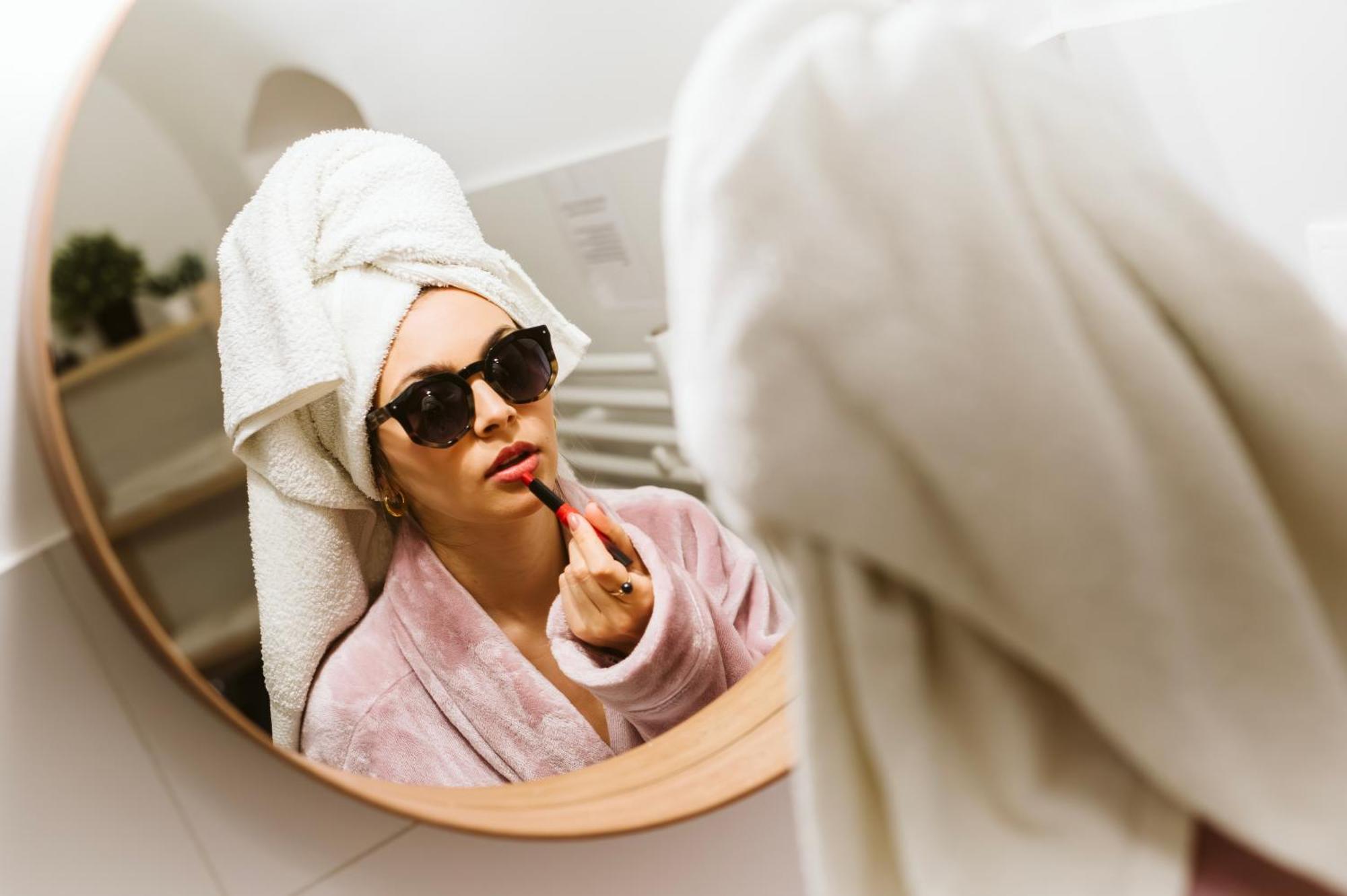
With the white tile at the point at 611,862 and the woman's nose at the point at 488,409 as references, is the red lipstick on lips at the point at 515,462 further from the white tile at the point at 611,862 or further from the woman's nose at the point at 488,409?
the white tile at the point at 611,862

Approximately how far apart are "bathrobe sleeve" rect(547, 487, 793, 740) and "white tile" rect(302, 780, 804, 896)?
0.11 m

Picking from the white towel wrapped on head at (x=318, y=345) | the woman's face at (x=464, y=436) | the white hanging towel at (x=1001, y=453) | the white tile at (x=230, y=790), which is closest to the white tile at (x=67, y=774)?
the white tile at (x=230, y=790)

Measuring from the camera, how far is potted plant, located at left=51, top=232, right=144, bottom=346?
548 mm

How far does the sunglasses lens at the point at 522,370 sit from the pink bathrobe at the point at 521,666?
69 millimetres

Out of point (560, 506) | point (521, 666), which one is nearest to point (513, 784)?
point (521, 666)

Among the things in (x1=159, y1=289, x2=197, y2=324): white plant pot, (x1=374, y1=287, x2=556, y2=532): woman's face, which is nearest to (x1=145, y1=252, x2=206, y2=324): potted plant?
(x1=159, y1=289, x2=197, y2=324): white plant pot

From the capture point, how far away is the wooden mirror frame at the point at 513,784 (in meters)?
0.55

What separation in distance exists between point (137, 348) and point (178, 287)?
0.14 ft

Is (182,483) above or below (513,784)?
above

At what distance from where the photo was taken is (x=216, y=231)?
1.86 ft


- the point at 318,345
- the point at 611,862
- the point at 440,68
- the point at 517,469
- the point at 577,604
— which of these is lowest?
the point at 611,862

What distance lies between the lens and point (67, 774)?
2.00ft

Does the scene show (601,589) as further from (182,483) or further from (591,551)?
(182,483)

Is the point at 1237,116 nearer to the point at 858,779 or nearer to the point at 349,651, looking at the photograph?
the point at 858,779
